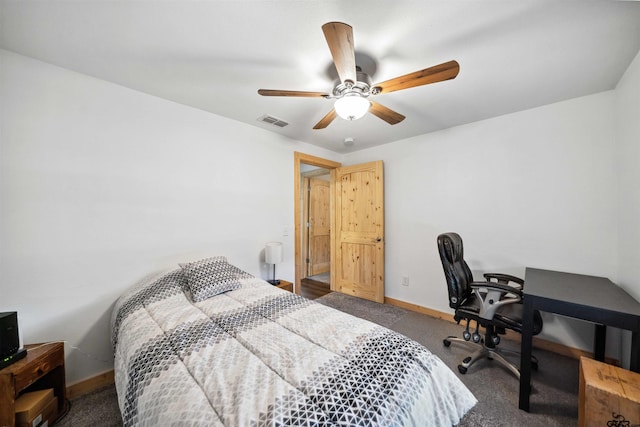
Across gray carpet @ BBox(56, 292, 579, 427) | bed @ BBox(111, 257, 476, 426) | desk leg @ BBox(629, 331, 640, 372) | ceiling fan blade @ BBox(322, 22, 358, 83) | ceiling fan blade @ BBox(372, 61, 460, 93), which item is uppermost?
ceiling fan blade @ BBox(322, 22, 358, 83)

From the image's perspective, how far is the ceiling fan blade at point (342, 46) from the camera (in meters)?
1.03

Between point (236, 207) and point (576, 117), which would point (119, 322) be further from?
point (576, 117)

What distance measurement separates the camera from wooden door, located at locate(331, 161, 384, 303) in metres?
3.45

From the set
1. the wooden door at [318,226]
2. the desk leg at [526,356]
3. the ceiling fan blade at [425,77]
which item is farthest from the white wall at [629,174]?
the wooden door at [318,226]

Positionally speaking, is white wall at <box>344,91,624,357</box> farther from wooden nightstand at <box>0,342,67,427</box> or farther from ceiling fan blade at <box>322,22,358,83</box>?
wooden nightstand at <box>0,342,67,427</box>

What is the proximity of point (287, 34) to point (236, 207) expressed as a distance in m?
1.85

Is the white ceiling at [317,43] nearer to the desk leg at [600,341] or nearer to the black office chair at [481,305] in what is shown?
the black office chair at [481,305]

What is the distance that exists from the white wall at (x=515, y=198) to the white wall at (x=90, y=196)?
2.56 m

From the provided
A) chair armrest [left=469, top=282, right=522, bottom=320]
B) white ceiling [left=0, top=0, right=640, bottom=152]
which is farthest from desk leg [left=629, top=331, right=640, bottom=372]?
white ceiling [left=0, top=0, right=640, bottom=152]

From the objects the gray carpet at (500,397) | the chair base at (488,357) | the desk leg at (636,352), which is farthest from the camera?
the chair base at (488,357)

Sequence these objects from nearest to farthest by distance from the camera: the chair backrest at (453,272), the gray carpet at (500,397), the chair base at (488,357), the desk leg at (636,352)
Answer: the desk leg at (636,352) → the gray carpet at (500,397) → the chair base at (488,357) → the chair backrest at (453,272)

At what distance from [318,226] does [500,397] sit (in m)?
3.93

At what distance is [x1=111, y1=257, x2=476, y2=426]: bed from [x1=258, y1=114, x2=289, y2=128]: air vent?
2.02m

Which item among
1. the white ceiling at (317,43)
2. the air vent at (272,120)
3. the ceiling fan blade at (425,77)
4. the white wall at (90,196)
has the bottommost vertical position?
the white wall at (90,196)
